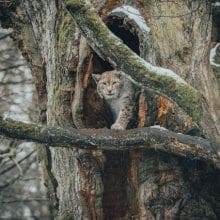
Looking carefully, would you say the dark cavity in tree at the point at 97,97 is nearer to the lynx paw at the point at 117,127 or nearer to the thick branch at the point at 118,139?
the lynx paw at the point at 117,127

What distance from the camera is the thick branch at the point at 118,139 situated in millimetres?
4641

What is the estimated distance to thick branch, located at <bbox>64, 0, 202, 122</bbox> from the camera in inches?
165

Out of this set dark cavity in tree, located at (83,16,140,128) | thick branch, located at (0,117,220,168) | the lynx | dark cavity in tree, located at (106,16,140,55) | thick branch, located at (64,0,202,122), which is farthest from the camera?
the lynx

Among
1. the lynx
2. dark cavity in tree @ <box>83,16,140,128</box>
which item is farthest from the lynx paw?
dark cavity in tree @ <box>83,16,140,128</box>

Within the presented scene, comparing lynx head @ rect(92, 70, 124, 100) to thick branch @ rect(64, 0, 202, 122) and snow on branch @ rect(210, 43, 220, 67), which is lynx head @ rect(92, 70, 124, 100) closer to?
snow on branch @ rect(210, 43, 220, 67)

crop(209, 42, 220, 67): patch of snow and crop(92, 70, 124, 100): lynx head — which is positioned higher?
crop(209, 42, 220, 67): patch of snow

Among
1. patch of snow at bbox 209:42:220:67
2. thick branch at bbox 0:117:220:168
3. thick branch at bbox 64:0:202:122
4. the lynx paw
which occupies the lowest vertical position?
thick branch at bbox 0:117:220:168

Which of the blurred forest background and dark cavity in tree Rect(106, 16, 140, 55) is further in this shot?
the blurred forest background

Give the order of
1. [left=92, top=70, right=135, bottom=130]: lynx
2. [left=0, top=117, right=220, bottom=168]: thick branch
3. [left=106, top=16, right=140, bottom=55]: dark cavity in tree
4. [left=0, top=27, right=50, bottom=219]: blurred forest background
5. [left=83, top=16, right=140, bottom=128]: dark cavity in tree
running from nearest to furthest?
1. [left=0, top=117, right=220, bottom=168]: thick branch
2. [left=106, top=16, right=140, bottom=55]: dark cavity in tree
3. [left=83, top=16, right=140, bottom=128]: dark cavity in tree
4. [left=92, top=70, right=135, bottom=130]: lynx
5. [left=0, top=27, right=50, bottom=219]: blurred forest background

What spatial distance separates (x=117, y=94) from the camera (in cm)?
607

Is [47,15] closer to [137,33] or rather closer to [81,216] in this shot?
[137,33]

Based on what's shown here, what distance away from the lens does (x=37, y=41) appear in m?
5.96

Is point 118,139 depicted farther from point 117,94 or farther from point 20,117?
point 20,117

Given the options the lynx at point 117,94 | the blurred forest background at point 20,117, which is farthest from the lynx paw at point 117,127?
the blurred forest background at point 20,117
